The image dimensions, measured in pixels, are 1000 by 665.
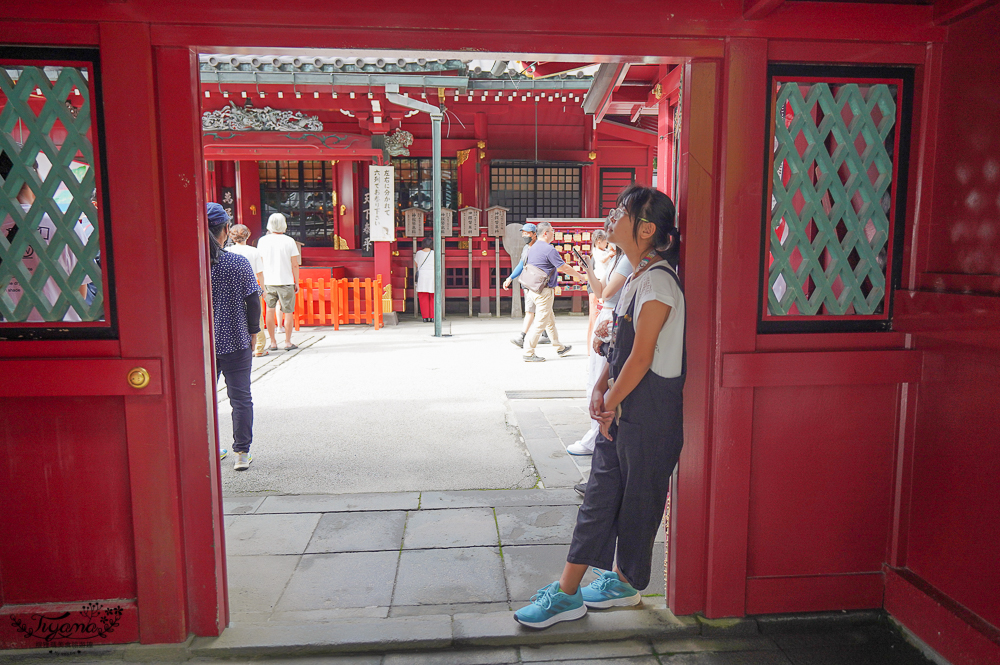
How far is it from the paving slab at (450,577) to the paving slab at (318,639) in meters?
0.23

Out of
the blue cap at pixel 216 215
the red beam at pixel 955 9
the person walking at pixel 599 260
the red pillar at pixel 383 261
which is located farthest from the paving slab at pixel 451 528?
the red pillar at pixel 383 261

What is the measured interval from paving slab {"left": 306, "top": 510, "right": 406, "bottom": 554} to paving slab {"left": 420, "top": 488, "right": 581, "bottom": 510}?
0.25 m

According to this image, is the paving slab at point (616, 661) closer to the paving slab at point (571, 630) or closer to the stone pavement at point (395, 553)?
the paving slab at point (571, 630)

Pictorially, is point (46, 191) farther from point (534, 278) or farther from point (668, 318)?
point (534, 278)

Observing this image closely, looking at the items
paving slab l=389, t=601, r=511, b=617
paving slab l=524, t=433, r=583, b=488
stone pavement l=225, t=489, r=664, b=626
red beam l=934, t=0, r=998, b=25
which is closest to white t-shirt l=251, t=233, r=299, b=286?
paving slab l=524, t=433, r=583, b=488

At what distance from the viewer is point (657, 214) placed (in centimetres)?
228

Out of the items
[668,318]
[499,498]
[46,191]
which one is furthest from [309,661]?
[46,191]

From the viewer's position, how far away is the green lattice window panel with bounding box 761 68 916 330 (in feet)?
7.75

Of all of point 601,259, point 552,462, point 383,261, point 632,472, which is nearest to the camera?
point 632,472

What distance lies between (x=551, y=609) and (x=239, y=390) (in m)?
2.74

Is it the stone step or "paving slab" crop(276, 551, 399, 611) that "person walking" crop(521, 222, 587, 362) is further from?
the stone step

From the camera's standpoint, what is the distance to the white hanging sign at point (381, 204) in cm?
1107

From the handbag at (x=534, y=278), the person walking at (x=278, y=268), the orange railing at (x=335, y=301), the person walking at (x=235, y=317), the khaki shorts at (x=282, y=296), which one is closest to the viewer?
the person walking at (x=235, y=317)

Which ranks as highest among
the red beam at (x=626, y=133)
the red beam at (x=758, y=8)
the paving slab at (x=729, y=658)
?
the red beam at (x=626, y=133)
